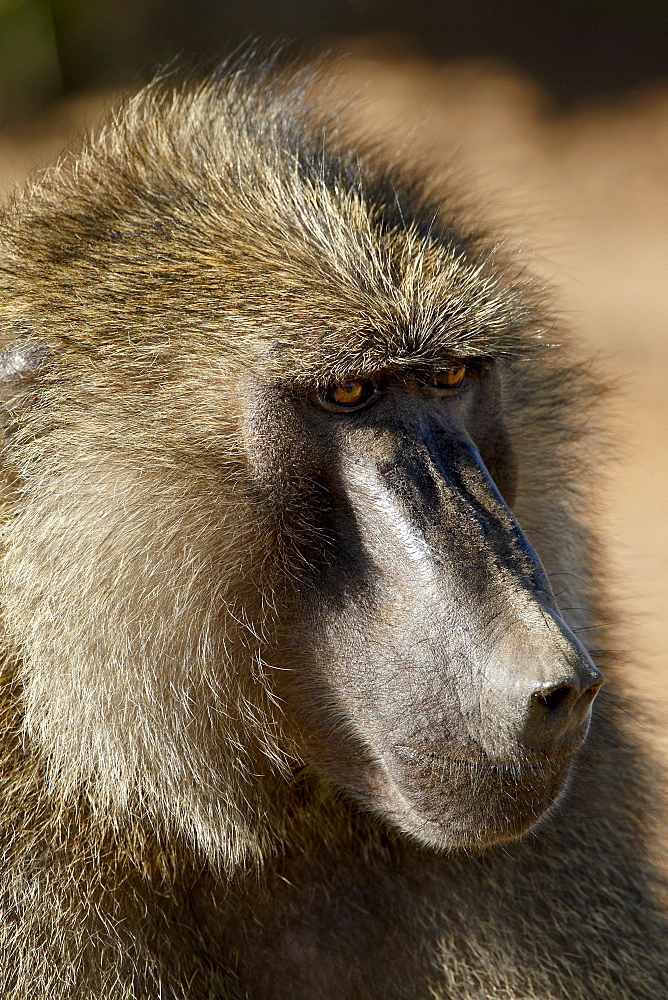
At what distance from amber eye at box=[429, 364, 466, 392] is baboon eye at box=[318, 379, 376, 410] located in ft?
0.53

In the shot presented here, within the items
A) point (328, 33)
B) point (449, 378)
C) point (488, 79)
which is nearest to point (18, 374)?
point (449, 378)

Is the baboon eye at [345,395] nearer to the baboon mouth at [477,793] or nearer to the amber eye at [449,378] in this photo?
the amber eye at [449,378]

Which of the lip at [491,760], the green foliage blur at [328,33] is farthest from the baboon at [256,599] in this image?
the green foliage blur at [328,33]

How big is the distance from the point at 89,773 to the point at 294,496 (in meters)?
0.58

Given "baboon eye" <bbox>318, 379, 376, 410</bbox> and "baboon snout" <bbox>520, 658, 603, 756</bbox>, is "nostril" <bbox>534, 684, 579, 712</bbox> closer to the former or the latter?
"baboon snout" <bbox>520, 658, 603, 756</bbox>

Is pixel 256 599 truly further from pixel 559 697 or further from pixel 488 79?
pixel 488 79

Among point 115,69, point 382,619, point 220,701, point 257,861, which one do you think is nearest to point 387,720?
point 382,619

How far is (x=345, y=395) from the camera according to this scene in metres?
1.95

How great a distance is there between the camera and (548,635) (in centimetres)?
167

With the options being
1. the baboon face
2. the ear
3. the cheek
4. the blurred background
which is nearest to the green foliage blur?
the blurred background

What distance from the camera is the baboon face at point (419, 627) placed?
169 cm

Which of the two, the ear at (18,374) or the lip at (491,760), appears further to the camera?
the ear at (18,374)

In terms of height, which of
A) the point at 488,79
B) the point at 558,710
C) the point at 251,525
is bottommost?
the point at 558,710

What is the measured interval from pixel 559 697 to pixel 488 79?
32.8ft
